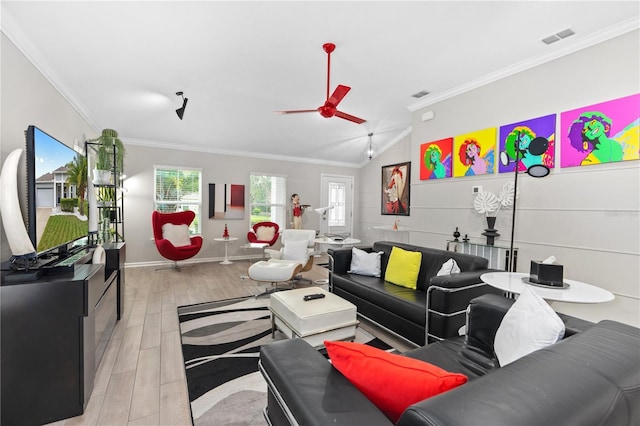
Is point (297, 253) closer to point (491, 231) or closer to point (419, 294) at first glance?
point (419, 294)

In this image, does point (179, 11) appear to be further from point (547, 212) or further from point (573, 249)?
point (573, 249)

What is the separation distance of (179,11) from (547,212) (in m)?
4.15

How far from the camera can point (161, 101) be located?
14.1ft

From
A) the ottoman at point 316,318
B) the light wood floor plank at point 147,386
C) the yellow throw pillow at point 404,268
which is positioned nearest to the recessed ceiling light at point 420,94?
the yellow throw pillow at point 404,268

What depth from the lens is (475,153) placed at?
3.95 m

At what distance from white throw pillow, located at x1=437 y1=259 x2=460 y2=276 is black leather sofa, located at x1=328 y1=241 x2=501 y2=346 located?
3.7 inches

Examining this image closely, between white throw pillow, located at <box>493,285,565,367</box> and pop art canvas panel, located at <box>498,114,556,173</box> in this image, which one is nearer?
white throw pillow, located at <box>493,285,565,367</box>

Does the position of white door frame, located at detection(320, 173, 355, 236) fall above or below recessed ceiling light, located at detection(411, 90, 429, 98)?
below

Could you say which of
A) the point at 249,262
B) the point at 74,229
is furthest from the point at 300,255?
the point at 74,229

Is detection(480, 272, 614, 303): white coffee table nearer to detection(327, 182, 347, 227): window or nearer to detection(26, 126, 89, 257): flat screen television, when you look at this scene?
detection(26, 126, 89, 257): flat screen television

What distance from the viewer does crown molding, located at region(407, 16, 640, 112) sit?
2691mm

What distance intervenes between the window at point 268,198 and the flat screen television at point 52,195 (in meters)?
4.09

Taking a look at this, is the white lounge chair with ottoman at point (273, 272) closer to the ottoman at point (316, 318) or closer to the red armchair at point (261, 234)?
the ottoman at point (316, 318)

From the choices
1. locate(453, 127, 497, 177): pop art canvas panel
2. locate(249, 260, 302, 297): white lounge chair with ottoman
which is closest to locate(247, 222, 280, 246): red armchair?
locate(249, 260, 302, 297): white lounge chair with ottoman
